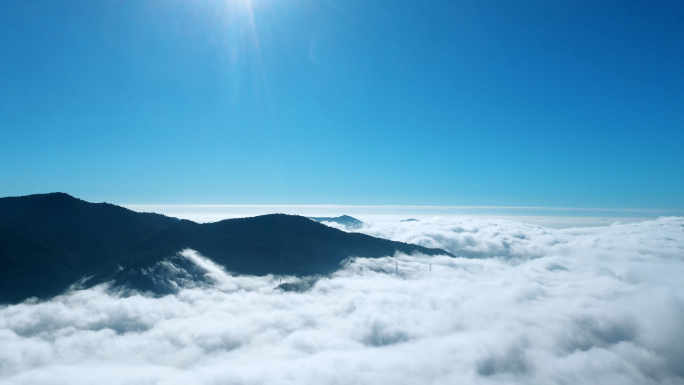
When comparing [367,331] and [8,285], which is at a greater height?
[8,285]

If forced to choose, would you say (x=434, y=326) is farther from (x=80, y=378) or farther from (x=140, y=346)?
(x=80, y=378)

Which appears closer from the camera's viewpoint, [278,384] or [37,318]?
[278,384]

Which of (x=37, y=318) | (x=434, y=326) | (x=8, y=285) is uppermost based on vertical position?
(x=8, y=285)

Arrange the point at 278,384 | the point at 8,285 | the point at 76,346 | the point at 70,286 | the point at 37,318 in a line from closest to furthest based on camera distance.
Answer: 1. the point at 278,384
2. the point at 76,346
3. the point at 37,318
4. the point at 8,285
5. the point at 70,286

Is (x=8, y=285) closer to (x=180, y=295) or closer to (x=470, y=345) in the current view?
(x=180, y=295)

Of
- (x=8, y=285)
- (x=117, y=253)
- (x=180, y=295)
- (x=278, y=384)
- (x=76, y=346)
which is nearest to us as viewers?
(x=278, y=384)

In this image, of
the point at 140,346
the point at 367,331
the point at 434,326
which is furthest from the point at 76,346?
the point at 434,326

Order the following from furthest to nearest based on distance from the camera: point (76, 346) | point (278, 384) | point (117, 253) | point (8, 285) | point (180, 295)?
point (117, 253)
point (180, 295)
point (8, 285)
point (76, 346)
point (278, 384)

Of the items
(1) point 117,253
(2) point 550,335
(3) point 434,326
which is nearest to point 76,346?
(1) point 117,253

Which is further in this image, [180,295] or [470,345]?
[180,295]
